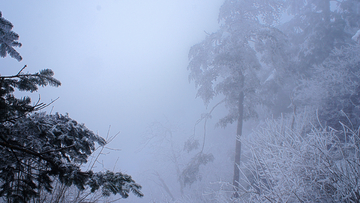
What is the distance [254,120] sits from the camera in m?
10.2

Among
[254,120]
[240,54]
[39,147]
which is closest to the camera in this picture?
[39,147]

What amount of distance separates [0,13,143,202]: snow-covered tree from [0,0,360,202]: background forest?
1 centimetres

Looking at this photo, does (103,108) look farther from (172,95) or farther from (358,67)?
(358,67)

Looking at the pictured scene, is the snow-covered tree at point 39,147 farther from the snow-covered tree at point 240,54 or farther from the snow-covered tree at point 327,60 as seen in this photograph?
the snow-covered tree at point 327,60

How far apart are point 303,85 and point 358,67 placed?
9.36 feet

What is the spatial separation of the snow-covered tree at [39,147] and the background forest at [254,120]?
0.04ft

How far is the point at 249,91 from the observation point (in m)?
8.16

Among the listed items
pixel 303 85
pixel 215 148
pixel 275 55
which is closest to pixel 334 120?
pixel 303 85

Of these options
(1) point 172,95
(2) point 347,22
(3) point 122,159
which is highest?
(1) point 172,95

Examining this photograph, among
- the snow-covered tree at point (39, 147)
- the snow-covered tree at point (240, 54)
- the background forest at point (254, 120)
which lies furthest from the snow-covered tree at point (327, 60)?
the snow-covered tree at point (39, 147)

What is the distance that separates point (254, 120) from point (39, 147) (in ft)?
35.1

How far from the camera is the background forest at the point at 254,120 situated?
1.67 m

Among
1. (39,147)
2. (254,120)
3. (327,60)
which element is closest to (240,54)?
(254,120)

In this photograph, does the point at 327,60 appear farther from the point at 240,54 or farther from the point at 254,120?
the point at 240,54
